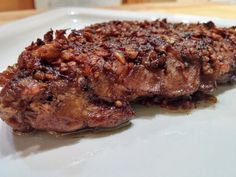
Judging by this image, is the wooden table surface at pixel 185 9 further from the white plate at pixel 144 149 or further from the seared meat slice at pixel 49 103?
the seared meat slice at pixel 49 103

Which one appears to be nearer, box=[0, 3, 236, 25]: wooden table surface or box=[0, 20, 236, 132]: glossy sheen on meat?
box=[0, 20, 236, 132]: glossy sheen on meat

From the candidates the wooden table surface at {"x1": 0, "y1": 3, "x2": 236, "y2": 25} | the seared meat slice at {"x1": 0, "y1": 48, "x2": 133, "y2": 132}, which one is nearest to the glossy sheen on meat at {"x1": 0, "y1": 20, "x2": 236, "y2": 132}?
the seared meat slice at {"x1": 0, "y1": 48, "x2": 133, "y2": 132}

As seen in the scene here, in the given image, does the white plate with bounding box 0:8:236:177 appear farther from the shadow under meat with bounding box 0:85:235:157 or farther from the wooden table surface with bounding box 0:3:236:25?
the wooden table surface with bounding box 0:3:236:25

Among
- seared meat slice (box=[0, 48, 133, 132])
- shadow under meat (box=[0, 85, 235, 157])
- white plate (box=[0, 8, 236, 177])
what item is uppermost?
seared meat slice (box=[0, 48, 133, 132])

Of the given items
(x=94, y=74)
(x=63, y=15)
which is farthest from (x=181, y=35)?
(x=63, y=15)

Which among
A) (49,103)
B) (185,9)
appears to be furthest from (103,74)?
(185,9)
